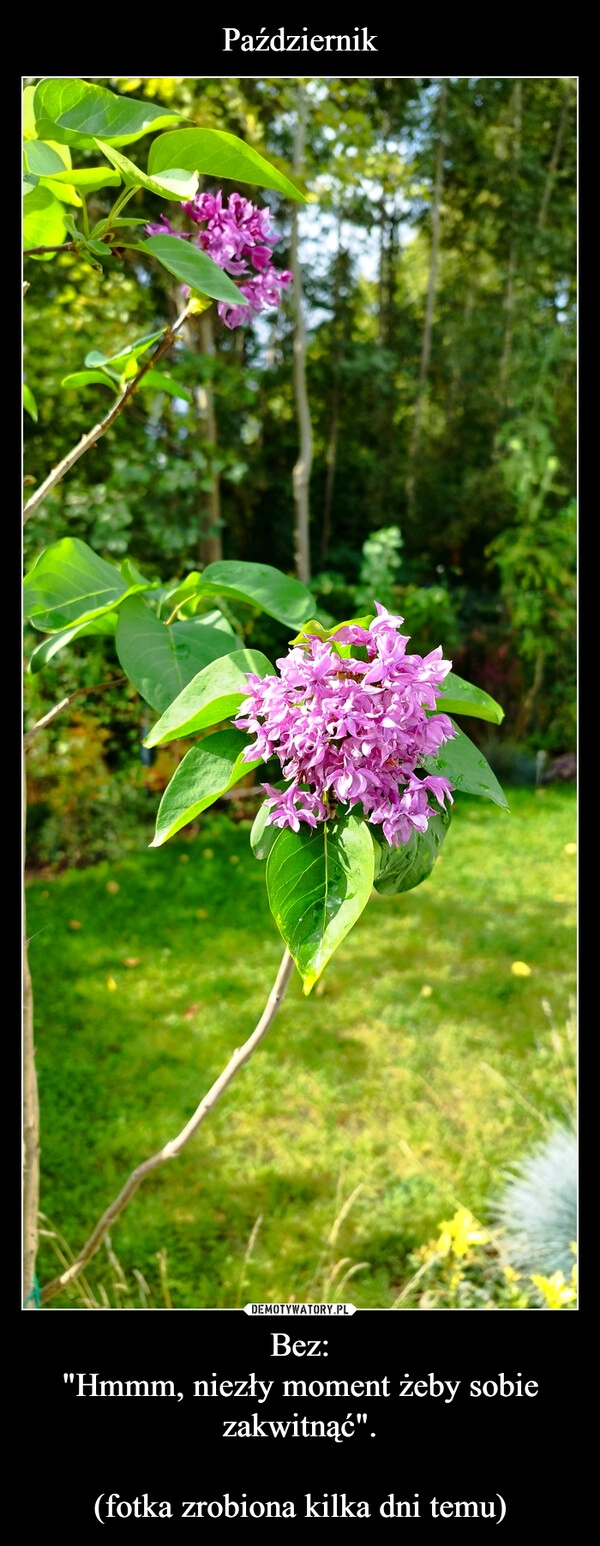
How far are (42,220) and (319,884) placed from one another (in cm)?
56

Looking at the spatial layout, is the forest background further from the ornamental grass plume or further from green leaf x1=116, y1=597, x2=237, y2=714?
green leaf x1=116, y1=597, x2=237, y2=714

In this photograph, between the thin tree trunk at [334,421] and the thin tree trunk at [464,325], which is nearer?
the thin tree trunk at [334,421]

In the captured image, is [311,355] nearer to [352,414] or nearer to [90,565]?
[352,414]

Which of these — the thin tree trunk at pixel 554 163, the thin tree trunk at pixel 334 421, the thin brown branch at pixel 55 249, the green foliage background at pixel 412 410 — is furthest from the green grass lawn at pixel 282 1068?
the thin tree trunk at pixel 554 163

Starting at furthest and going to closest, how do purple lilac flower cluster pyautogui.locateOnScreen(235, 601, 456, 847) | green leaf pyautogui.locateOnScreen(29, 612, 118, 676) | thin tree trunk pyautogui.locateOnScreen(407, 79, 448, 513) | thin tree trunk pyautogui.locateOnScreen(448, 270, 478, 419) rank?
thin tree trunk pyautogui.locateOnScreen(448, 270, 478, 419) < thin tree trunk pyautogui.locateOnScreen(407, 79, 448, 513) < green leaf pyautogui.locateOnScreen(29, 612, 118, 676) < purple lilac flower cluster pyautogui.locateOnScreen(235, 601, 456, 847)

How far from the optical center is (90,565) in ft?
2.62

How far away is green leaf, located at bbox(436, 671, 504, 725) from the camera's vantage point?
555 millimetres

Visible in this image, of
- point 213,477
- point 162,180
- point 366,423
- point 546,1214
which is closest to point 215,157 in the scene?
point 162,180

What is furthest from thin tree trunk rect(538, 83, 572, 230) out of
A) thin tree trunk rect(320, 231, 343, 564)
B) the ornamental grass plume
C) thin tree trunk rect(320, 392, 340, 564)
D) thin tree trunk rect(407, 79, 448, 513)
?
the ornamental grass plume

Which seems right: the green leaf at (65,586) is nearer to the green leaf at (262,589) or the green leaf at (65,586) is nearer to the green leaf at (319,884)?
the green leaf at (262,589)

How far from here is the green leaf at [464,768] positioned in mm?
555

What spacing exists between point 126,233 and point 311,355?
2.84 m

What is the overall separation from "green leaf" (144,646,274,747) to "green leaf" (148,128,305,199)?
27 centimetres

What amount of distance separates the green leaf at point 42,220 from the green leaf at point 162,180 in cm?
14
